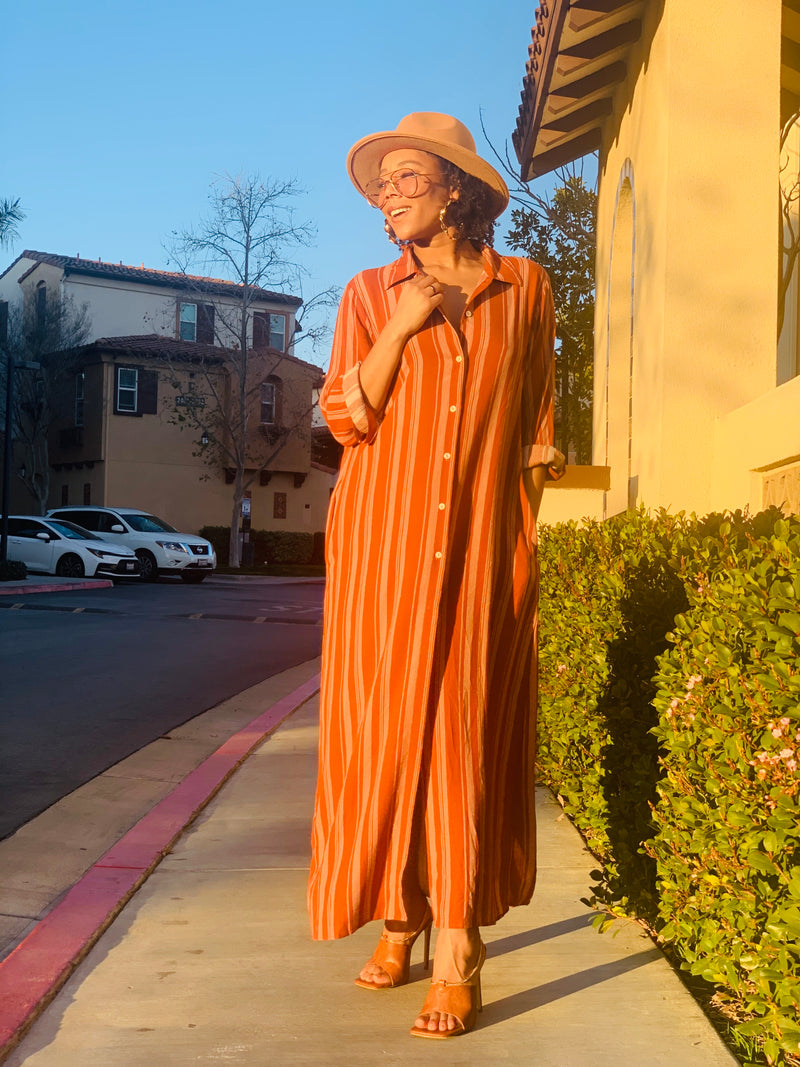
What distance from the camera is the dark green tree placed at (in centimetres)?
1447

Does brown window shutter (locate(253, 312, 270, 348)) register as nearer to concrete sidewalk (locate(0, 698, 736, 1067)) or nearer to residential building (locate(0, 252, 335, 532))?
residential building (locate(0, 252, 335, 532))

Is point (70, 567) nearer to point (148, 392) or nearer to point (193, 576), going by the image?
point (193, 576)

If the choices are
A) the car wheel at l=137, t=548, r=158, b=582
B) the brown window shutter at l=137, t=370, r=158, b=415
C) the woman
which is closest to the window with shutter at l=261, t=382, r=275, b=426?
the brown window shutter at l=137, t=370, r=158, b=415

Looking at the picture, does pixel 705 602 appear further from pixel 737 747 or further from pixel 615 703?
pixel 615 703

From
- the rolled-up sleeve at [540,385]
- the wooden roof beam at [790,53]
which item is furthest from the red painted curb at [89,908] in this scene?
the wooden roof beam at [790,53]

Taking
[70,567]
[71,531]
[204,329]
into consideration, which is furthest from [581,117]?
[204,329]

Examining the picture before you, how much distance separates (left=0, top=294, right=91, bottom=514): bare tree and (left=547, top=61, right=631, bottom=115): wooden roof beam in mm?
33401

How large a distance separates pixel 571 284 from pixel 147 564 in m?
15.3

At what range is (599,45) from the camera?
21.7 ft

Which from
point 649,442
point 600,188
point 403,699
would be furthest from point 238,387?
point 403,699

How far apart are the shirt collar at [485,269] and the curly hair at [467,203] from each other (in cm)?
7

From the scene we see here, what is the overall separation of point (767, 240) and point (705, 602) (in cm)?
303

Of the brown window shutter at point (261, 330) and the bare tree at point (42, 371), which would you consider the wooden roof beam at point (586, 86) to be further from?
the brown window shutter at point (261, 330)

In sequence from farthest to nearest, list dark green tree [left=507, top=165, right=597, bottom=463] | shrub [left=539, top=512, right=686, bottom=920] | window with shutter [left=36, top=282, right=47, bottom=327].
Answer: window with shutter [left=36, top=282, right=47, bottom=327]
dark green tree [left=507, top=165, right=597, bottom=463]
shrub [left=539, top=512, right=686, bottom=920]
